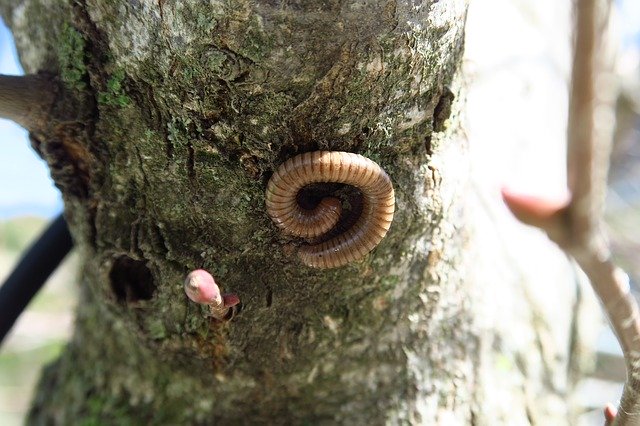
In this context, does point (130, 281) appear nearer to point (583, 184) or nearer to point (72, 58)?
point (72, 58)

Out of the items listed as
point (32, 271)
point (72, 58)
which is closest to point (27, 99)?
point (72, 58)

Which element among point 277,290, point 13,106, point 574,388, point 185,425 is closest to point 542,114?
point 574,388

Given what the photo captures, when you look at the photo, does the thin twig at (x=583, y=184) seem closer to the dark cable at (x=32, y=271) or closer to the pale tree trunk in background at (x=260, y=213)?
the pale tree trunk in background at (x=260, y=213)

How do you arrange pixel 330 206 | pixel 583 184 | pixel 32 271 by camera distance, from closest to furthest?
pixel 583 184 < pixel 330 206 < pixel 32 271

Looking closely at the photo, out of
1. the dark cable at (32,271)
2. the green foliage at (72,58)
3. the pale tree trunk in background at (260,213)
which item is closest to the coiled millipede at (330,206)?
the pale tree trunk in background at (260,213)

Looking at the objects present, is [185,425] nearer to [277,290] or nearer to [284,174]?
[277,290]
